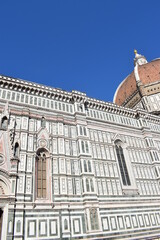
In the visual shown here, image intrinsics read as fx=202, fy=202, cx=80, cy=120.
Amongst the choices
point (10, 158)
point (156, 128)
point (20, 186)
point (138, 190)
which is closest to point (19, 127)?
point (10, 158)

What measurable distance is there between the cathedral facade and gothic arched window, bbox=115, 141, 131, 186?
0.08 metres

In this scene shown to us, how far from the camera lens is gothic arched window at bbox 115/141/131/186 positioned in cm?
1619

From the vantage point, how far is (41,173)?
13.1 meters

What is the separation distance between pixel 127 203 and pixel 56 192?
224 inches

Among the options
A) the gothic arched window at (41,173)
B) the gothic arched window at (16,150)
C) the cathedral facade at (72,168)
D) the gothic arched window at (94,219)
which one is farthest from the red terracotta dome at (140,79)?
the gothic arched window at (16,150)

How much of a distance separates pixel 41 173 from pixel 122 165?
7.15m

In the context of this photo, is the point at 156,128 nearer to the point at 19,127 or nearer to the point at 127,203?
the point at 127,203

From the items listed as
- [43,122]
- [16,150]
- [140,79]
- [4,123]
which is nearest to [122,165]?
[43,122]

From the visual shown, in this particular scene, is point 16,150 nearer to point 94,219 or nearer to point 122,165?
point 94,219

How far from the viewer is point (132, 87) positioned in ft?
120

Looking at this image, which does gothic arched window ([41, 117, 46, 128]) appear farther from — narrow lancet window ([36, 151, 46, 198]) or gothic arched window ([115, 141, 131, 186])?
gothic arched window ([115, 141, 131, 186])

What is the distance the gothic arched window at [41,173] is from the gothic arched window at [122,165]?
658cm

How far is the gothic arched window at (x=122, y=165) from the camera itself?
16189 millimetres

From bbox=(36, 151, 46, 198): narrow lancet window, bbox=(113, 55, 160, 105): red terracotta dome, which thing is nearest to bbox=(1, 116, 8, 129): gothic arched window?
bbox=(36, 151, 46, 198): narrow lancet window
